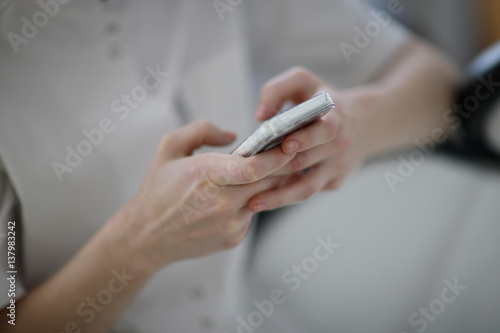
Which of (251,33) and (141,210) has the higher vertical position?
(251,33)

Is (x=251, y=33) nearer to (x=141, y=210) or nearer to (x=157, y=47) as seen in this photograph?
(x=157, y=47)

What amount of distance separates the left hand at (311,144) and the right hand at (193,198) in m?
0.02

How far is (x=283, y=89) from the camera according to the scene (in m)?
0.44

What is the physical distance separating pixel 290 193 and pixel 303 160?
4 centimetres

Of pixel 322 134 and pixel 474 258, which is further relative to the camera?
pixel 474 258

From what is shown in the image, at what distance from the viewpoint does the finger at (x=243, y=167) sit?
0.30 metres

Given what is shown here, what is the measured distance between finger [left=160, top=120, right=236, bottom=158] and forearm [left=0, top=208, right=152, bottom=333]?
10 cm

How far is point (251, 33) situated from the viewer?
2.15 ft

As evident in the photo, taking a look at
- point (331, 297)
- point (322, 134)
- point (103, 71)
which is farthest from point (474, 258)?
point (103, 71)

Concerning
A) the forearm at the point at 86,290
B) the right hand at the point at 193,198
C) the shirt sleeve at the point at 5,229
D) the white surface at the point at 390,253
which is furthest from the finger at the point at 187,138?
the white surface at the point at 390,253

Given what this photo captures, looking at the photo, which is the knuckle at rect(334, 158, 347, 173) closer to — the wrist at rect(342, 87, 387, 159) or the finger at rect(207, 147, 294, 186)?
the wrist at rect(342, 87, 387, 159)

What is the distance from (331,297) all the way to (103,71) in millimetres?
492

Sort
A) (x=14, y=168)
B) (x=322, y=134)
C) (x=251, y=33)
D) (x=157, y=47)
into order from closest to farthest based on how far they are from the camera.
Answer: (x=322, y=134) < (x=14, y=168) < (x=157, y=47) < (x=251, y=33)

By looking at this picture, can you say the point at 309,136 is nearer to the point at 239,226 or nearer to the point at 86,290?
the point at 239,226
